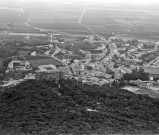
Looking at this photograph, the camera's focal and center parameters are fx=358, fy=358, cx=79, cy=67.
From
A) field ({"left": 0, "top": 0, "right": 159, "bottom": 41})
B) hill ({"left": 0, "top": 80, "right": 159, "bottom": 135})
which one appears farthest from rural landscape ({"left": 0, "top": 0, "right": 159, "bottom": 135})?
field ({"left": 0, "top": 0, "right": 159, "bottom": 41})

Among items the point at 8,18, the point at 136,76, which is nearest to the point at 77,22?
the point at 8,18

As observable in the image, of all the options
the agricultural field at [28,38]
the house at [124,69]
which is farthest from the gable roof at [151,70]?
the agricultural field at [28,38]

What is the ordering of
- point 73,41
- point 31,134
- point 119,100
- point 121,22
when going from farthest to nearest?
point 121,22 → point 73,41 → point 119,100 → point 31,134

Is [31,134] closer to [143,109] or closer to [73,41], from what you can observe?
[143,109]

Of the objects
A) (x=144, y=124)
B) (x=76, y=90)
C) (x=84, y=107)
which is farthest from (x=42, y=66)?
(x=144, y=124)

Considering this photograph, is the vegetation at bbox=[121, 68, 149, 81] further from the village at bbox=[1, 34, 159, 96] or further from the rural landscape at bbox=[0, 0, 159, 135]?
the village at bbox=[1, 34, 159, 96]

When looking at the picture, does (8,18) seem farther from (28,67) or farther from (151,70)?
(151,70)

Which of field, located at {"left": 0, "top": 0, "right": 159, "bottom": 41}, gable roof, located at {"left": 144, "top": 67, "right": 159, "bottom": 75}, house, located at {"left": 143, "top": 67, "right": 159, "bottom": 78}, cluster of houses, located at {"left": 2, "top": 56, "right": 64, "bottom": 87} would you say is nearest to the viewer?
cluster of houses, located at {"left": 2, "top": 56, "right": 64, "bottom": 87}
